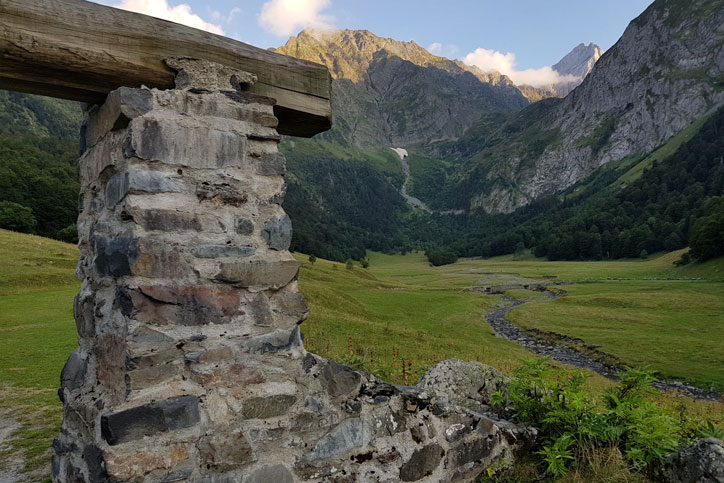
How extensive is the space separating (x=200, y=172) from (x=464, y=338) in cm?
2719

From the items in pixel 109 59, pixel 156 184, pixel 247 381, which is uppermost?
pixel 109 59

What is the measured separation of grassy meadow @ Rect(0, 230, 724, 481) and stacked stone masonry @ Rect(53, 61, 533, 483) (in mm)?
3034

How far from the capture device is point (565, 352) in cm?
2719

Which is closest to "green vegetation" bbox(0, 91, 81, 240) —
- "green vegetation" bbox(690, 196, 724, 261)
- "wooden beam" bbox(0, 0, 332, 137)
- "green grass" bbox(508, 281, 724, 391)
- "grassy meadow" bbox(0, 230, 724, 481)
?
"grassy meadow" bbox(0, 230, 724, 481)

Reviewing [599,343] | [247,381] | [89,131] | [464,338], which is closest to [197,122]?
[89,131]

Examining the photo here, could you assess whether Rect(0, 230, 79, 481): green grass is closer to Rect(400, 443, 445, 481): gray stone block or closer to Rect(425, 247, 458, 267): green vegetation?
Rect(400, 443, 445, 481): gray stone block

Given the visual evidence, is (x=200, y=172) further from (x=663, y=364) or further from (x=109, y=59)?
(x=663, y=364)

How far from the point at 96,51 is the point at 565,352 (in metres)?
29.9

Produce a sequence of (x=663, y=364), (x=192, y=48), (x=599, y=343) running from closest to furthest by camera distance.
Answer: (x=192, y=48) → (x=663, y=364) → (x=599, y=343)

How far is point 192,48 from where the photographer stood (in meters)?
3.64

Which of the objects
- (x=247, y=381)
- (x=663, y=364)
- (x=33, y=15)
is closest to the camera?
(x=33, y=15)

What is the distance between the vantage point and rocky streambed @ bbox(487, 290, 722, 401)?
18891mm

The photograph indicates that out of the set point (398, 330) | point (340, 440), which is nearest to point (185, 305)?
point (340, 440)

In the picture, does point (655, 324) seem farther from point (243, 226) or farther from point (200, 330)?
point (200, 330)
